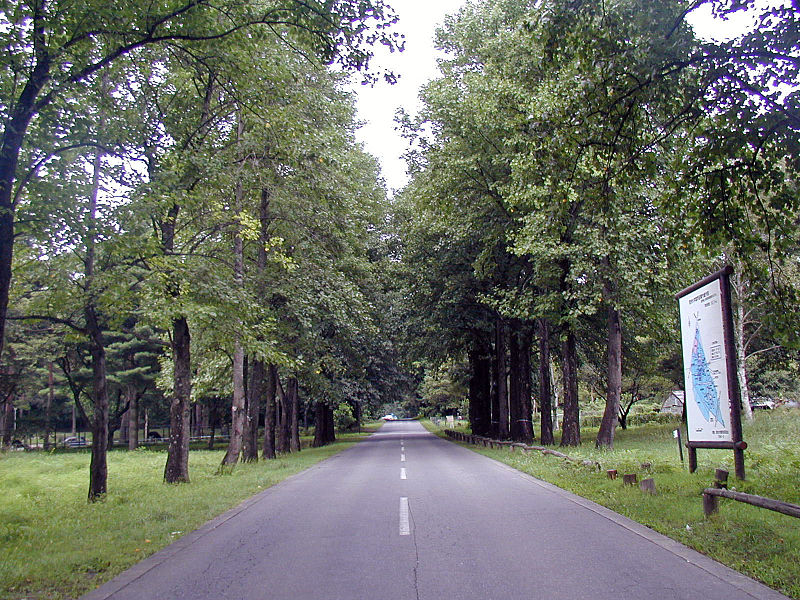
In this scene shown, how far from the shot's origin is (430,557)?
708 centimetres

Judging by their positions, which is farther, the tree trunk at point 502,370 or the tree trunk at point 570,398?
the tree trunk at point 502,370

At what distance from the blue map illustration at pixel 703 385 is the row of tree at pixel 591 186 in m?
1.11

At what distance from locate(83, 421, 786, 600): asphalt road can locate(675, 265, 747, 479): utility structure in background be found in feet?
7.07

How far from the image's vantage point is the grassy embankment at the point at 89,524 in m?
6.62

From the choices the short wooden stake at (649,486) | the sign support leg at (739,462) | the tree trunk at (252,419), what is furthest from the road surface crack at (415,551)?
the tree trunk at (252,419)

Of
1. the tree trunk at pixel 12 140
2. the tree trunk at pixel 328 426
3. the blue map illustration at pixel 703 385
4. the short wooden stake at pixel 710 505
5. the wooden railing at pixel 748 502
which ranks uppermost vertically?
the tree trunk at pixel 12 140

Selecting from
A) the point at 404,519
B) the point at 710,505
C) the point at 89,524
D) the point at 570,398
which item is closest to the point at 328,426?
the point at 570,398

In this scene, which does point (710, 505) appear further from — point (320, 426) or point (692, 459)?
point (320, 426)

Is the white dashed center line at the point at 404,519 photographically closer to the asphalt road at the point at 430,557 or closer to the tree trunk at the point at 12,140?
the asphalt road at the point at 430,557

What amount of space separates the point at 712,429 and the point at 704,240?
3.01 meters

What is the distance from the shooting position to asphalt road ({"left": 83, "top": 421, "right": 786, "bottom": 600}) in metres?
5.80

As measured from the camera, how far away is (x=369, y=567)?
6.67 meters

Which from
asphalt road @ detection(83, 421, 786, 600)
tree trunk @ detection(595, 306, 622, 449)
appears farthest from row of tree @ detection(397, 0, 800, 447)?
asphalt road @ detection(83, 421, 786, 600)

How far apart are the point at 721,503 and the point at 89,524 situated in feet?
30.7
